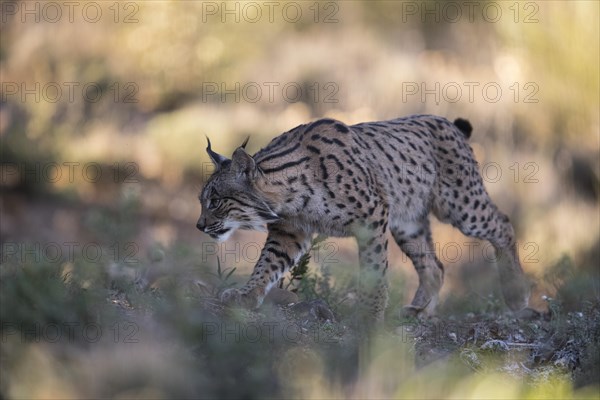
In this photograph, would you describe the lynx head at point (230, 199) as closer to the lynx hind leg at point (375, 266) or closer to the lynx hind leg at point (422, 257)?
the lynx hind leg at point (375, 266)

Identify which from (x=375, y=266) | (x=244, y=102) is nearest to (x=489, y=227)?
(x=375, y=266)

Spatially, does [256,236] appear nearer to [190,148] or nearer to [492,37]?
[190,148]

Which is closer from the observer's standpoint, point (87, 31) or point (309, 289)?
point (309, 289)

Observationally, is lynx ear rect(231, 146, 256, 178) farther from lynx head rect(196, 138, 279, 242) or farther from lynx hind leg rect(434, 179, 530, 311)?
lynx hind leg rect(434, 179, 530, 311)

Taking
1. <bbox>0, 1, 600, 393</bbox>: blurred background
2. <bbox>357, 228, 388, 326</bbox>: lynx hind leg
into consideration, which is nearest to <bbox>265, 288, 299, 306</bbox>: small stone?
<bbox>357, 228, 388, 326</bbox>: lynx hind leg

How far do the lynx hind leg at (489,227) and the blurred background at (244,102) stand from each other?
141 inches

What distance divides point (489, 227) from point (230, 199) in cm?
290

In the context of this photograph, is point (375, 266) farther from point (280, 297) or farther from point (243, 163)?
point (243, 163)

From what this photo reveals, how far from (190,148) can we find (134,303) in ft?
37.8

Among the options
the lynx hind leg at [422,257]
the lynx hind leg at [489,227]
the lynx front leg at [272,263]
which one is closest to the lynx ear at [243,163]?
the lynx front leg at [272,263]

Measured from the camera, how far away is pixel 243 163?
7508 mm

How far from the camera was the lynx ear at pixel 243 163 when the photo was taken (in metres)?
7.43

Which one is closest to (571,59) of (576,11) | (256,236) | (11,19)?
(576,11)

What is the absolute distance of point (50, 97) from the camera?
19984 millimetres
